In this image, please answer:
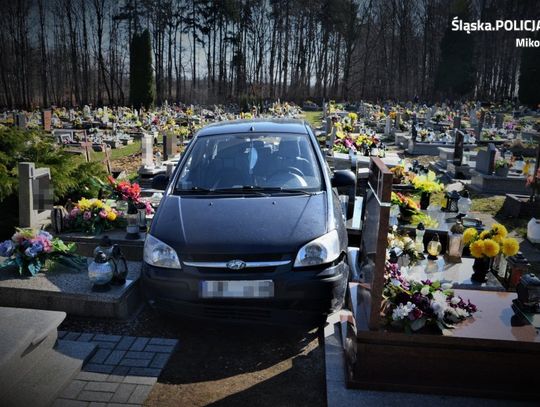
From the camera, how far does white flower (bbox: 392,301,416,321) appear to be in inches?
128

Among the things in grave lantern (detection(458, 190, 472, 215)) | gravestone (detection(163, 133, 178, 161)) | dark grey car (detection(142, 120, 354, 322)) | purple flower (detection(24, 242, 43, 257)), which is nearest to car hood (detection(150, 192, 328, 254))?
dark grey car (detection(142, 120, 354, 322))

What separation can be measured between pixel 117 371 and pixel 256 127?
3111 mm

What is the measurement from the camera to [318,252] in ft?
12.8

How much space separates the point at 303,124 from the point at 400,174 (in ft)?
14.5

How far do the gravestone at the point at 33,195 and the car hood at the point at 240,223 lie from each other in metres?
2.36

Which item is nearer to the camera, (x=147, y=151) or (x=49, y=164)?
(x=49, y=164)

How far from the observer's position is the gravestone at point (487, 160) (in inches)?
422

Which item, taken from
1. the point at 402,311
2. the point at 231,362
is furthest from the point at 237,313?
the point at 402,311

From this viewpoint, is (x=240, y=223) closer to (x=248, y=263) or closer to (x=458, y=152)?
(x=248, y=263)

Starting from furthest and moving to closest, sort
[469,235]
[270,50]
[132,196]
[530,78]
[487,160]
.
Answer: [270,50], [530,78], [487,160], [132,196], [469,235]

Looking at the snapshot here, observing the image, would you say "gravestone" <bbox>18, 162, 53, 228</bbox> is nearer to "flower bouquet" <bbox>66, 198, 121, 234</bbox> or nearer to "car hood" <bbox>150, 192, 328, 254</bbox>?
"flower bouquet" <bbox>66, 198, 121, 234</bbox>

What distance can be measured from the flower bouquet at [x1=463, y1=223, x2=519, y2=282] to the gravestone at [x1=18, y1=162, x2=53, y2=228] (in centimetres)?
516

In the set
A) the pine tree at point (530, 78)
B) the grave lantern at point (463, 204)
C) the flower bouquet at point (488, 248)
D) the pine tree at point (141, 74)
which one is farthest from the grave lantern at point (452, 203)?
the pine tree at point (530, 78)

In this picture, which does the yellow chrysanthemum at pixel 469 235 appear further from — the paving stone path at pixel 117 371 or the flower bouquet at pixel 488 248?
the paving stone path at pixel 117 371
